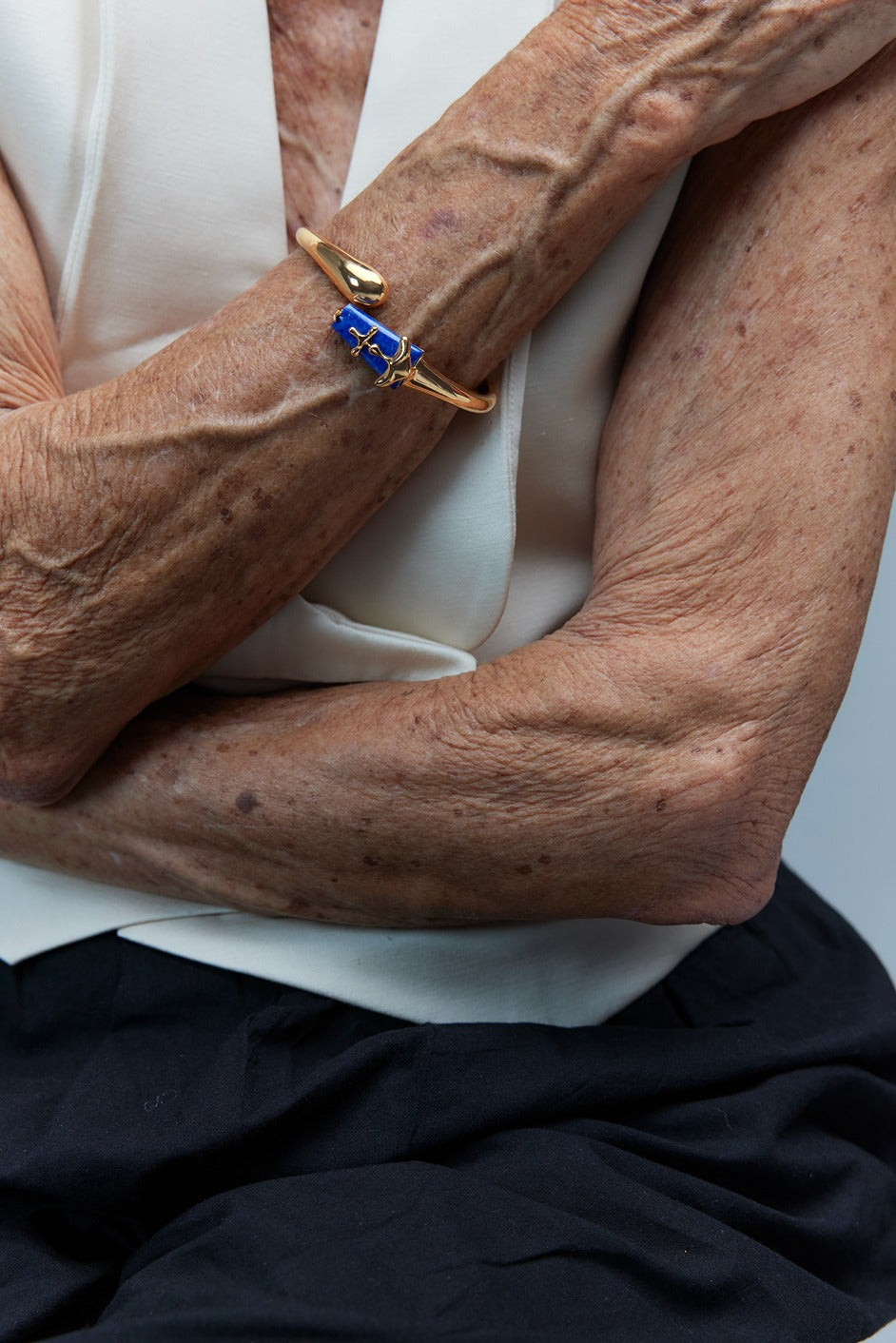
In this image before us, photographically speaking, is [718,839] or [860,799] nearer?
[718,839]

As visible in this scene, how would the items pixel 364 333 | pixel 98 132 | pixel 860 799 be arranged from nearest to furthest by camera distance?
pixel 364 333, pixel 98 132, pixel 860 799

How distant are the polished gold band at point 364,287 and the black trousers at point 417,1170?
0.51 m

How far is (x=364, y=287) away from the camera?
0.73 metres

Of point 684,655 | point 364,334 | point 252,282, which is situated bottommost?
point 684,655

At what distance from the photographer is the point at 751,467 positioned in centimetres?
81

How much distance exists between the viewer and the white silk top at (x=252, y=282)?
0.84 metres

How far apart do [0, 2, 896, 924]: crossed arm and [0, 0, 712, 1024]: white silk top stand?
6cm

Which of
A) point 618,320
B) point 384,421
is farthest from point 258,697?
point 618,320

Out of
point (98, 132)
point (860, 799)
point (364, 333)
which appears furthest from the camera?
point (860, 799)

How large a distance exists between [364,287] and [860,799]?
5.02ft

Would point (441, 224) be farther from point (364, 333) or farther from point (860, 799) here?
point (860, 799)

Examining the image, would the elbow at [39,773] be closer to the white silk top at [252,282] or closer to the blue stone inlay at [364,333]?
the white silk top at [252,282]

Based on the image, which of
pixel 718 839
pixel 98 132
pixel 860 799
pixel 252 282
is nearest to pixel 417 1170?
pixel 718 839

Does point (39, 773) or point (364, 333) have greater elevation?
point (364, 333)
